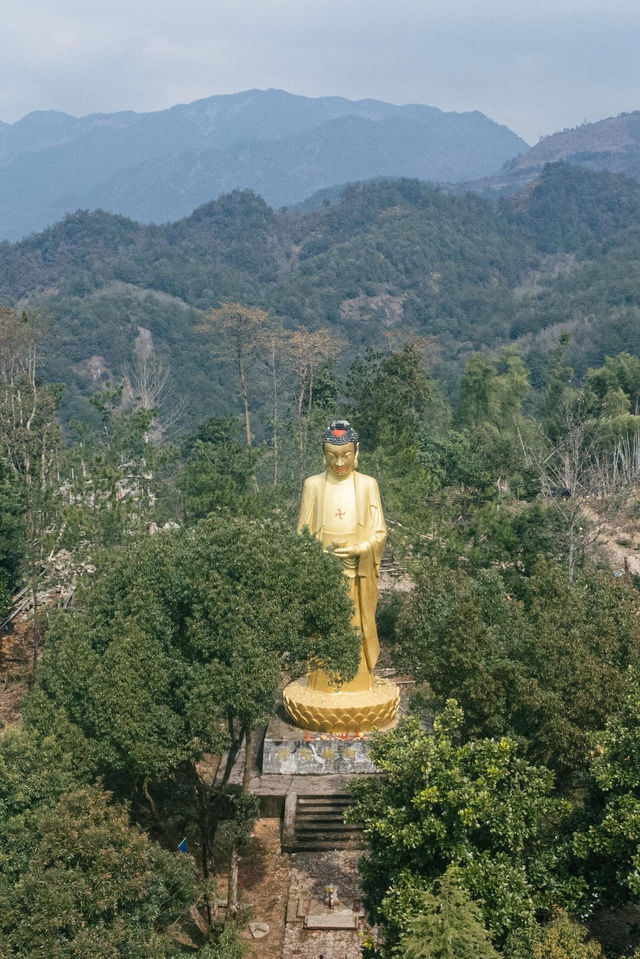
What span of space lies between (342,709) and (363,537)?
232 centimetres

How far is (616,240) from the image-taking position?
294 feet

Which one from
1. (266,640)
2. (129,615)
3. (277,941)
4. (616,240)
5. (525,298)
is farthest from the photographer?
(616,240)

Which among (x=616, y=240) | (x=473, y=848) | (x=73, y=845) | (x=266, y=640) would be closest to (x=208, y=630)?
(x=266, y=640)

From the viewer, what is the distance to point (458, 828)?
8258 millimetres

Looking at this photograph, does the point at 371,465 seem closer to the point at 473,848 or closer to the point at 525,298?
the point at 473,848

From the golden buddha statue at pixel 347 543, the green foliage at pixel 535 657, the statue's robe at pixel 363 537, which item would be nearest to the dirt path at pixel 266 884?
the golden buddha statue at pixel 347 543

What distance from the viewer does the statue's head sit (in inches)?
537

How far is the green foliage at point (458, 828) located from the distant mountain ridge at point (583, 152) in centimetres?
15583

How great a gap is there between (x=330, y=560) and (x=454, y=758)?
8.71 feet

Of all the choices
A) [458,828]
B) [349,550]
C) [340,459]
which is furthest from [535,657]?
[340,459]

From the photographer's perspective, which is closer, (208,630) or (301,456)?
(208,630)

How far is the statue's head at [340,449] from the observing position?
13.6 m

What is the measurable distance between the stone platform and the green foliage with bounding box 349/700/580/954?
181 inches

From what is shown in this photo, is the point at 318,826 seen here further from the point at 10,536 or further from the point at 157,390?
the point at 157,390
